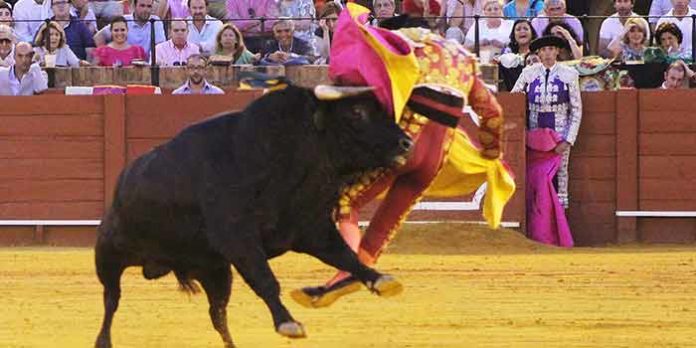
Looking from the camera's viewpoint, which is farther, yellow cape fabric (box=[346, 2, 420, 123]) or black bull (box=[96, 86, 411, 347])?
yellow cape fabric (box=[346, 2, 420, 123])

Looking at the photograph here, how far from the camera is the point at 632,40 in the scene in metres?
13.9

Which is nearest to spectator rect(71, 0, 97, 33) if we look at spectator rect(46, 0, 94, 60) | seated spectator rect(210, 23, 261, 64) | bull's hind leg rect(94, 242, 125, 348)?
spectator rect(46, 0, 94, 60)

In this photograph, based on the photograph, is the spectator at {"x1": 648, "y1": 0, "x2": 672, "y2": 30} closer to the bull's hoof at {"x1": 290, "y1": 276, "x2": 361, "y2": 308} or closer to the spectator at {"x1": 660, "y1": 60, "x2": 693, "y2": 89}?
the spectator at {"x1": 660, "y1": 60, "x2": 693, "y2": 89}

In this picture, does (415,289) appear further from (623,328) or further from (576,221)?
(576,221)

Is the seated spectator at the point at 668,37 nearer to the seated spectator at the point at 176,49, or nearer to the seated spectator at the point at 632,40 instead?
the seated spectator at the point at 632,40

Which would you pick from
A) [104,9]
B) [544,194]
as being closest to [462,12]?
[544,194]

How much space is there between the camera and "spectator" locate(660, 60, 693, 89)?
14.1 meters

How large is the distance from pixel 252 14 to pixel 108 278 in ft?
23.1

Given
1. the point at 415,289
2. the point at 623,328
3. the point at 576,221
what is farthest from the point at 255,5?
the point at 623,328

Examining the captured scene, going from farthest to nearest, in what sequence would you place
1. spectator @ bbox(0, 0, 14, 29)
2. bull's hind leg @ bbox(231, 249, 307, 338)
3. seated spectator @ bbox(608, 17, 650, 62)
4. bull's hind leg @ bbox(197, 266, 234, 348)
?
1. spectator @ bbox(0, 0, 14, 29)
2. seated spectator @ bbox(608, 17, 650, 62)
3. bull's hind leg @ bbox(197, 266, 234, 348)
4. bull's hind leg @ bbox(231, 249, 307, 338)

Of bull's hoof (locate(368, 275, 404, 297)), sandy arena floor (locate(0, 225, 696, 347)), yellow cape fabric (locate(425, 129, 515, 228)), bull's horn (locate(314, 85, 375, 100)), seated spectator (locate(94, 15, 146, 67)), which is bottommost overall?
sandy arena floor (locate(0, 225, 696, 347))

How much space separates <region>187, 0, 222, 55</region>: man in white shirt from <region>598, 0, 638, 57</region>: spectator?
2.82 meters

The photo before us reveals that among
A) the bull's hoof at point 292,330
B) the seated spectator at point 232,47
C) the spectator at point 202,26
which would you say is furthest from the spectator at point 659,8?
the bull's hoof at point 292,330

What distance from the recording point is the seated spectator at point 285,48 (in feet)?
45.7
